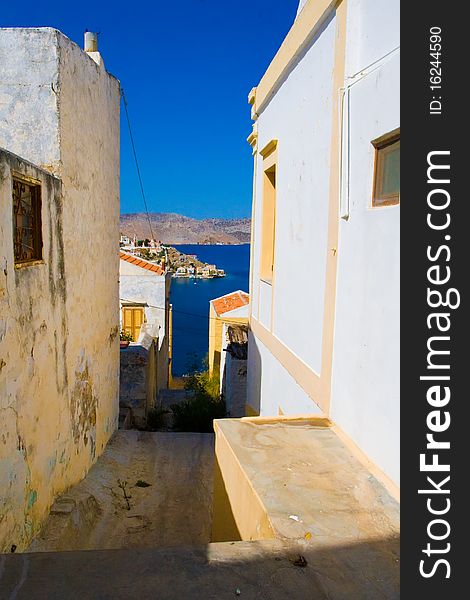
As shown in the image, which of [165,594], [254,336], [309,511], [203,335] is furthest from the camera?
[203,335]

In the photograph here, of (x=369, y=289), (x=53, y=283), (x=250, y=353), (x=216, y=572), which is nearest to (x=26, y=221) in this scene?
(x=53, y=283)

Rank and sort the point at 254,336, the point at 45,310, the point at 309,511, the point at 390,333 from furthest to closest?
the point at 254,336
the point at 45,310
the point at 390,333
the point at 309,511

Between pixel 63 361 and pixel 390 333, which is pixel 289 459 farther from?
pixel 63 361

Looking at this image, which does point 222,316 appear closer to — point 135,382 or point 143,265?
point 143,265

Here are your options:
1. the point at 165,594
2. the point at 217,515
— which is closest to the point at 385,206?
the point at 165,594

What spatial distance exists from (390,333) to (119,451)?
6.32 metres

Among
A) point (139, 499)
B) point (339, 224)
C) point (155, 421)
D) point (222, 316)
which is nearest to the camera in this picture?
point (339, 224)

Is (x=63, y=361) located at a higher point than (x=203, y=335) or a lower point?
higher

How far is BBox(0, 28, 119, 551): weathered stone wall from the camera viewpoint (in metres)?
3.92

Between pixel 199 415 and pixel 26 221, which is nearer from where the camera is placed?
pixel 26 221

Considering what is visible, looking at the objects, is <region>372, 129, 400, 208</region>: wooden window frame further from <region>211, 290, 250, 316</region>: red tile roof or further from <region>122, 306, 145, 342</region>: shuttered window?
<region>211, 290, 250, 316</region>: red tile roof

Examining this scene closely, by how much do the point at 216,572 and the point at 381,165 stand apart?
2.52 meters

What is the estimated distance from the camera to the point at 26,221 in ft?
14.2

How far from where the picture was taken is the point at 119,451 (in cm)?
803
